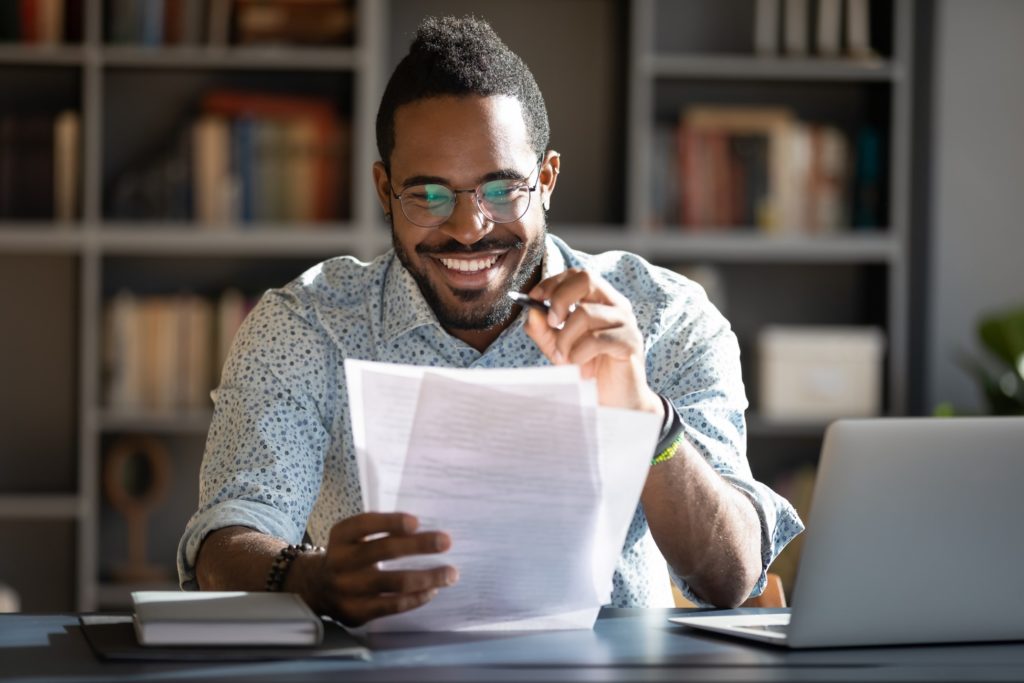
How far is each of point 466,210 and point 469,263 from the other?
0.24 ft

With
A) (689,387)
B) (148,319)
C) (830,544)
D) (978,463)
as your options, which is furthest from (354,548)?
(148,319)

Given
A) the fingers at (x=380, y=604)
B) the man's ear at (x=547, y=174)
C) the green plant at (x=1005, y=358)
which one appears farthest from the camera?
the green plant at (x=1005, y=358)

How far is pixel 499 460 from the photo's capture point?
115 cm

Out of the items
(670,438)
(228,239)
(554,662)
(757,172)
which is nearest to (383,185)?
(670,438)

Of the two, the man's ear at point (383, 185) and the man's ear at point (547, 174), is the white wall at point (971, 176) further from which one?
the man's ear at point (383, 185)

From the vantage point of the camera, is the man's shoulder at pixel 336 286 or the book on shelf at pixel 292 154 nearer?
the man's shoulder at pixel 336 286

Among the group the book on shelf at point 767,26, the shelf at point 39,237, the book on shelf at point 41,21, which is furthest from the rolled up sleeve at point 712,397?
the book on shelf at point 41,21

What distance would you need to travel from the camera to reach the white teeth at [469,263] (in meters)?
1.73

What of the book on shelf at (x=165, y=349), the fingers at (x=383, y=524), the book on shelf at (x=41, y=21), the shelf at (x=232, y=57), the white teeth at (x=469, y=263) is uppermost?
the book on shelf at (x=41, y=21)

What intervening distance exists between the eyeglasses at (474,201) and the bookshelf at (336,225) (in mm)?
1724

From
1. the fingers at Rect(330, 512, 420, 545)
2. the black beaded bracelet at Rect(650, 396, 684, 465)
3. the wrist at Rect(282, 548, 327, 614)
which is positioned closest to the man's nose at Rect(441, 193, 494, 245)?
the black beaded bracelet at Rect(650, 396, 684, 465)

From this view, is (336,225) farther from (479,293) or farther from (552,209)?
(479,293)

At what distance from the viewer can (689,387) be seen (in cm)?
177

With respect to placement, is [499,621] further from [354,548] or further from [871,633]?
[871,633]
